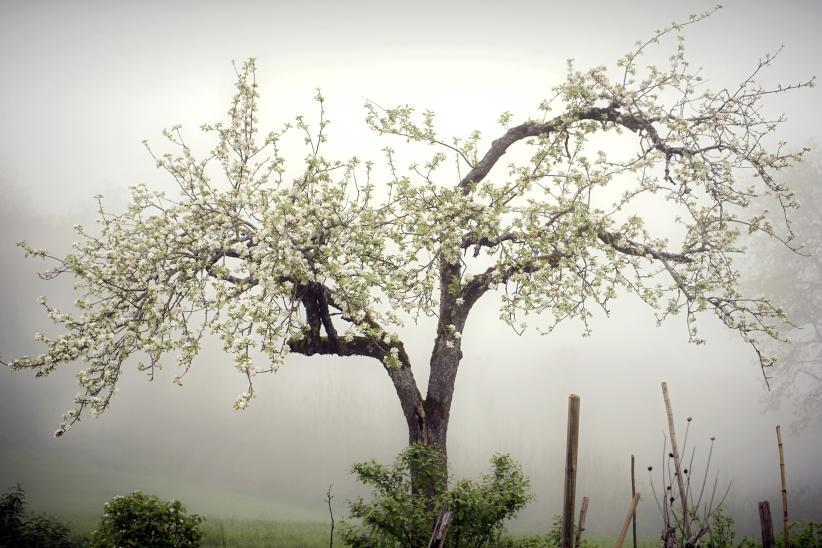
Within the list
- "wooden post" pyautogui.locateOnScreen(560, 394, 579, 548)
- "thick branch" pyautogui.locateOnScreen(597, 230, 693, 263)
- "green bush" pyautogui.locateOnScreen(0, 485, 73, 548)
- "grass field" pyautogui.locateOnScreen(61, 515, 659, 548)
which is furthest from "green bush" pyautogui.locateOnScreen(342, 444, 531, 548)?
"green bush" pyautogui.locateOnScreen(0, 485, 73, 548)

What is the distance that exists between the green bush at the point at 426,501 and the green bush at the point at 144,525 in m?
2.35

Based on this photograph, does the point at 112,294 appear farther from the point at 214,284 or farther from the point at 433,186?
the point at 433,186

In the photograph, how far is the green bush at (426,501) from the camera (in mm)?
7863

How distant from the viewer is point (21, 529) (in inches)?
448

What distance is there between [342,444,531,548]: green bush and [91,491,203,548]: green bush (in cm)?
235

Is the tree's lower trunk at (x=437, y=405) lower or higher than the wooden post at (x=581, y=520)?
higher

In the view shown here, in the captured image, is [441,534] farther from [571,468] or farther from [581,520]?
[581,520]

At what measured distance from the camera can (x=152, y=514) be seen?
28.0 feet

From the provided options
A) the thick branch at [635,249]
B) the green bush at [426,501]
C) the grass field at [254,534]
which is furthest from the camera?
the grass field at [254,534]

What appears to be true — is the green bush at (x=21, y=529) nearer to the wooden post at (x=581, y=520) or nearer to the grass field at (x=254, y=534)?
the grass field at (x=254, y=534)

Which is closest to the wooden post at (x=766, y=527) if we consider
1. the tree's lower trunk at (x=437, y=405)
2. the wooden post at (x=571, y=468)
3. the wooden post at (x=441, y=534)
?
the wooden post at (x=571, y=468)

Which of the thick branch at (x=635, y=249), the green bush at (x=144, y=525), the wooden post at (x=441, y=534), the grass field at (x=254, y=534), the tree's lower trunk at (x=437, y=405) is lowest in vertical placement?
the grass field at (x=254, y=534)

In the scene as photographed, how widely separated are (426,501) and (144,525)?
3882mm

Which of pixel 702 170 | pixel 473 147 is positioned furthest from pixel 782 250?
pixel 473 147
